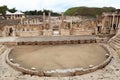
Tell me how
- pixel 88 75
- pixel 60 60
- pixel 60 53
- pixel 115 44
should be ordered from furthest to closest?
pixel 115 44, pixel 60 53, pixel 60 60, pixel 88 75

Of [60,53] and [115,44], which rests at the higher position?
[115,44]

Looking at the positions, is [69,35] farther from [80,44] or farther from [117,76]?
[117,76]

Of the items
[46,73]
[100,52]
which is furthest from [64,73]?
[100,52]

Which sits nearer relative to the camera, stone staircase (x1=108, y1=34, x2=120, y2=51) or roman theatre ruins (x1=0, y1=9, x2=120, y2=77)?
roman theatre ruins (x1=0, y1=9, x2=120, y2=77)

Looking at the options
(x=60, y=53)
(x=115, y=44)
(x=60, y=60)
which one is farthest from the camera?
(x=115, y=44)

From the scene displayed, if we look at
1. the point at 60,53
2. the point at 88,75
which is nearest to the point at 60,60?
the point at 60,53

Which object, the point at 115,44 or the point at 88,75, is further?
the point at 115,44

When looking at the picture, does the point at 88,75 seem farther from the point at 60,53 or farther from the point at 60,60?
the point at 60,53

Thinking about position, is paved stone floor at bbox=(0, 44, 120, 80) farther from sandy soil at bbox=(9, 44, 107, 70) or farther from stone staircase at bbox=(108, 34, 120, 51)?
stone staircase at bbox=(108, 34, 120, 51)

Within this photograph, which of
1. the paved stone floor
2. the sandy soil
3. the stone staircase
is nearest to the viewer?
the paved stone floor

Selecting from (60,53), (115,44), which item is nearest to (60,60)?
(60,53)

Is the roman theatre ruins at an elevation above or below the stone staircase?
below

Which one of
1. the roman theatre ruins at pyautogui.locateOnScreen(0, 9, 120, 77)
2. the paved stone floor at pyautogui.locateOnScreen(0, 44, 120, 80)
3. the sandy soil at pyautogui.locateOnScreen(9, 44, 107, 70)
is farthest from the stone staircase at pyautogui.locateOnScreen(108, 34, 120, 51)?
the paved stone floor at pyautogui.locateOnScreen(0, 44, 120, 80)

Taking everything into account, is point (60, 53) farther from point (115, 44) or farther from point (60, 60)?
point (115, 44)
